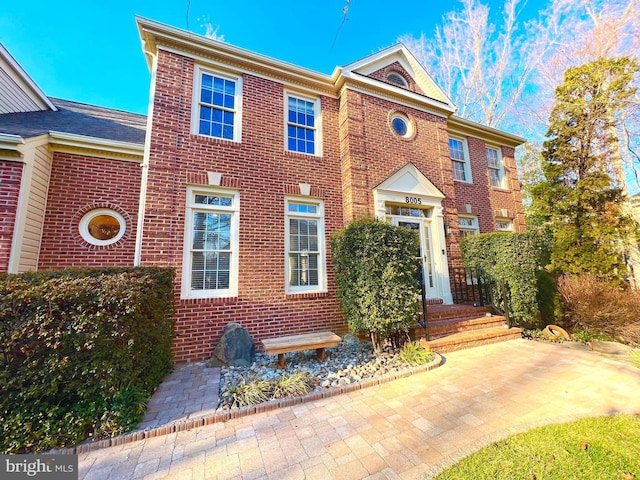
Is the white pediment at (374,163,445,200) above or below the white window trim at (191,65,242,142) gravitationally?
below

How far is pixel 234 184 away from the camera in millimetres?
5414

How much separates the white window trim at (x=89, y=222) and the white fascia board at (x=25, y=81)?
502 cm

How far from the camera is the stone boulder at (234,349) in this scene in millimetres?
4355

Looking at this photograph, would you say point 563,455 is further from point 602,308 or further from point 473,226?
point 473,226

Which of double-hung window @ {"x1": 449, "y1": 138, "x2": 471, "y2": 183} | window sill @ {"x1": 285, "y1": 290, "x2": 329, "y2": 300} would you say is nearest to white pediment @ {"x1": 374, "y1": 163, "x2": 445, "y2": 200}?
double-hung window @ {"x1": 449, "y1": 138, "x2": 471, "y2": 183}

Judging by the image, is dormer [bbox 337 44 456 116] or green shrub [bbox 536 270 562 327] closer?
green shrub [bbox 536 270 562 327]

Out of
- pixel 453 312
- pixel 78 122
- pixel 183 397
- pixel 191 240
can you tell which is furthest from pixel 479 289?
pixel 78 122

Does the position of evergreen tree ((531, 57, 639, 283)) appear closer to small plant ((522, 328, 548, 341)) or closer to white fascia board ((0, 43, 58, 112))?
small plant ((522, 328, 548, 341))

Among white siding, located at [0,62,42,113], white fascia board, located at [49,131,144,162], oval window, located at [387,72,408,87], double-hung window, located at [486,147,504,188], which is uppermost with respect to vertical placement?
oval window, located at [387,72,408,87]

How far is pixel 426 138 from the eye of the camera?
7.59 metres

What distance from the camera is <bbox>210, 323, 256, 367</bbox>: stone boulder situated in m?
4.36

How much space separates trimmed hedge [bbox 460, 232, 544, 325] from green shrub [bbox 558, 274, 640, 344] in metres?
0.95

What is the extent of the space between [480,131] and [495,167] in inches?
56.0

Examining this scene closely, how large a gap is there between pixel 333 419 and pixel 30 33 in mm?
10481
